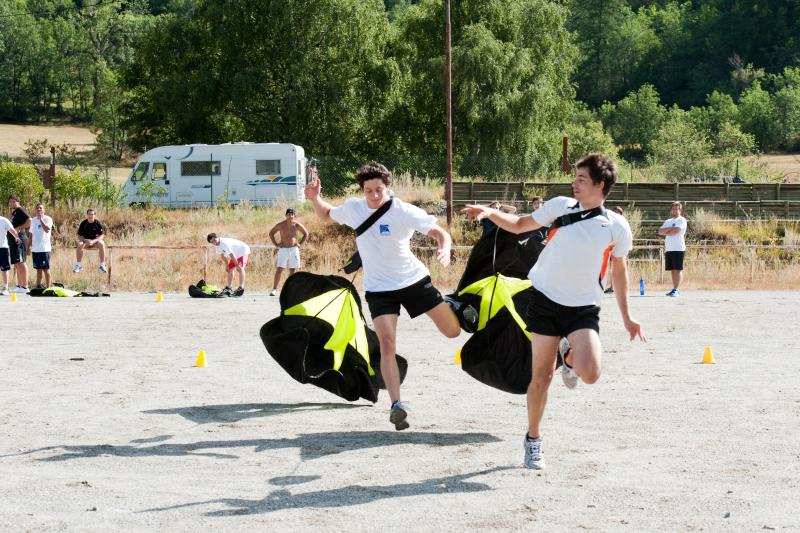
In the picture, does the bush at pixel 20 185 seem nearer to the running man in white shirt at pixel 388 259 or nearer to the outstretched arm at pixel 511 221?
the running man in white shirt at pixel 388 259

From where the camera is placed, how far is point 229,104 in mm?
52062

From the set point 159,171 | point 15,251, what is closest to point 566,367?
point 15,251

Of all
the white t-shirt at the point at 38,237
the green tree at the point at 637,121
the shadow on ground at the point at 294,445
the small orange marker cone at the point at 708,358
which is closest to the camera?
the shadow on ground at the point at 294,445

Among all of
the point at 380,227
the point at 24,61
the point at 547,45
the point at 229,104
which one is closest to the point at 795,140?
the point at 547,45

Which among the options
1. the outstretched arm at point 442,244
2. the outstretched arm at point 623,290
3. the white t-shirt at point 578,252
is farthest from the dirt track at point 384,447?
the outstretched arm at point 442,244

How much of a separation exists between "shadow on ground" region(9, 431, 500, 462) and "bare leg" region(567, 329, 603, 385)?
1.26 metres

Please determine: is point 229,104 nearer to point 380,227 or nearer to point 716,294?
point 716,294

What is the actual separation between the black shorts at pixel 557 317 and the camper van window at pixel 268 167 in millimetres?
35911

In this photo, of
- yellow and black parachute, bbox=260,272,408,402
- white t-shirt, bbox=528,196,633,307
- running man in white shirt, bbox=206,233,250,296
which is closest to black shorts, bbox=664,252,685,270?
running man in white shirt, bbox=206,233,250,296

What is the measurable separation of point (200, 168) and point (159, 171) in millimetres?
1501

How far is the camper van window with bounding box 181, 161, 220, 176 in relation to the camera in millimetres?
41906

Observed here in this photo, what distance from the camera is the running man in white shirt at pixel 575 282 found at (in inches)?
266

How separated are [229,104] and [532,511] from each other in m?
47.8

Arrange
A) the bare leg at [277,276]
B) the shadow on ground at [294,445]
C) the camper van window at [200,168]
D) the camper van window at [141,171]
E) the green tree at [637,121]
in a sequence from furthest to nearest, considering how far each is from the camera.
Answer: the green tree at [637,121] < the camper van window at [200,168] < the camper van window at [141,171] < the bare leg at [277,276] < the shadow on ground at [294,445]
